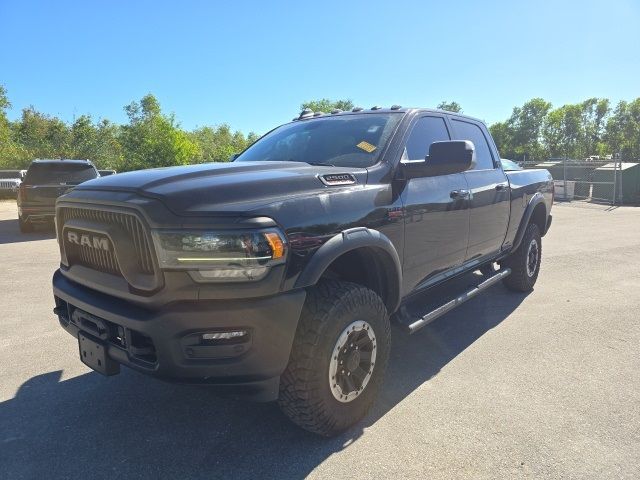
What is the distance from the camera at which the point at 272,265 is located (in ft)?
7.16

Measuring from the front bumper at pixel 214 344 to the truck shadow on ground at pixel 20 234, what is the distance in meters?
9.18

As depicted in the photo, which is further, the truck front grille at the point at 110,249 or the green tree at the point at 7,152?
the green tree at the point at 7,152

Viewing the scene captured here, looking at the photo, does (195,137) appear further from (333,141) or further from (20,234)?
(333,141)

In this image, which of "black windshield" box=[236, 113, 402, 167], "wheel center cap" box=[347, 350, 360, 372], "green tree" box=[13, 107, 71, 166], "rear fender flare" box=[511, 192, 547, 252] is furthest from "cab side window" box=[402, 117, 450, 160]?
"green tree" box=[13, 107, 71, 166]

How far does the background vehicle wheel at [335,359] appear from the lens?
239cm

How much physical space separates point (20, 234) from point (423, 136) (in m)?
10.6

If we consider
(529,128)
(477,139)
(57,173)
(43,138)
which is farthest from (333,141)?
(529,128)

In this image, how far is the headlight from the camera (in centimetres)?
212

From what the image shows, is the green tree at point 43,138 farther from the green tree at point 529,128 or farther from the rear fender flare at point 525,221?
the green tree at point 529,128

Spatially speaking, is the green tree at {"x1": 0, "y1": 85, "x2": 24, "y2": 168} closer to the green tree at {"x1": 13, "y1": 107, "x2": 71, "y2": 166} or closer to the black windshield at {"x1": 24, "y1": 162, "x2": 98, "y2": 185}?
the green tree at {"x1": 13, "y1": 107, "x2": 71, "y2": 166}

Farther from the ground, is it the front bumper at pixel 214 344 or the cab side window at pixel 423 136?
the cab side window at pixel 423 136

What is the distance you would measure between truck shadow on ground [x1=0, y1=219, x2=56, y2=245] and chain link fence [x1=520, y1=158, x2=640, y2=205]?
19458mm

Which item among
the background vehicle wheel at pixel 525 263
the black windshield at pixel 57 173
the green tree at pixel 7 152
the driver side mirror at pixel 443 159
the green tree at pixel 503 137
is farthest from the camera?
the green tree at pixel 503 137

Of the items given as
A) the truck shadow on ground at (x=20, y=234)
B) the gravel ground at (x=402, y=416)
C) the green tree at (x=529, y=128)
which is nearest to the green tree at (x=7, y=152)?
the truck shadow on ground at (x=20, y=234)
